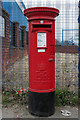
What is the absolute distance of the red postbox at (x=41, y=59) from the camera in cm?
354

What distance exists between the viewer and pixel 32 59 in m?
3.70

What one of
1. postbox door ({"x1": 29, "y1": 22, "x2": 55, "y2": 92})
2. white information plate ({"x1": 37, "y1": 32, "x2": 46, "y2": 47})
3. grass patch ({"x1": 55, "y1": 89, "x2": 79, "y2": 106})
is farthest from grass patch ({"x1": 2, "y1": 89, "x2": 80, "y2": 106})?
white information plate ({"x1": 37, "y1": 32, "x2": 46, "y2": 47})

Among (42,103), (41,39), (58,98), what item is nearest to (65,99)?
(58,98)

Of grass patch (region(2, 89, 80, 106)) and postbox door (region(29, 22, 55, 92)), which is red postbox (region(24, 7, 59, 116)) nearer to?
postbox door (region(29, 22, 55, 92))

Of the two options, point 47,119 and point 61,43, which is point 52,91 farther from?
point 61,43

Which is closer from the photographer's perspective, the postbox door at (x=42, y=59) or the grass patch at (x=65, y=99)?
the postbox door at (x=42, y=59)

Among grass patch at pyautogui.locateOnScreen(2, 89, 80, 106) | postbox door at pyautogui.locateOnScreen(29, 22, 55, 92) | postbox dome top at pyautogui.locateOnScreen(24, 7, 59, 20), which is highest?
postbox dome top at pyautogui.locateOnScreen(24, 7, 59, 20)

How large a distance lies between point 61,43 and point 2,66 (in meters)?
2.33

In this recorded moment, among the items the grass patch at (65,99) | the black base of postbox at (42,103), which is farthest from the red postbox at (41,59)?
the grass patch at (65,99)

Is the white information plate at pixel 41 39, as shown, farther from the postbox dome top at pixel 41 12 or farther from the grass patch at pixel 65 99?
the grass patch at pixel 65 99

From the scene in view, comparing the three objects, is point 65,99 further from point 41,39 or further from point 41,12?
point 41,12

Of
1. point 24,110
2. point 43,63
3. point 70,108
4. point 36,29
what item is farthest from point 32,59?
point 70,108

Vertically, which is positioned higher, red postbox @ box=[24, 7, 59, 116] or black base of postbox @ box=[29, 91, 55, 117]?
red postbox @ box=[24, 7, 59, 116]

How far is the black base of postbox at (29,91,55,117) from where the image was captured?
12.0ft
